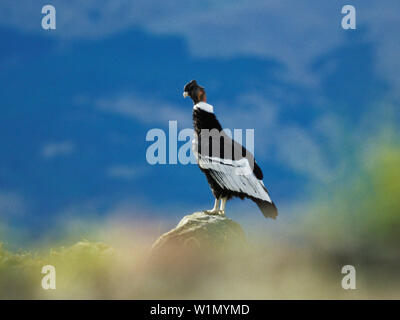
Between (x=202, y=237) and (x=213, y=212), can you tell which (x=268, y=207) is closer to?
(x=213, y=212)

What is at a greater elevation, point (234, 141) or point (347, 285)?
point (234, 141)

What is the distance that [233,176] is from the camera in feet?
28.4

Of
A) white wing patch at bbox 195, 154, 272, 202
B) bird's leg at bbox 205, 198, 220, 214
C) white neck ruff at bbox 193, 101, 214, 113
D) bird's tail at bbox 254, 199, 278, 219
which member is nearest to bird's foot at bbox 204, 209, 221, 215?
bird's leg at bbox 205, 198, 220, 214

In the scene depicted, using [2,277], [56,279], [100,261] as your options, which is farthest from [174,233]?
[2,277]

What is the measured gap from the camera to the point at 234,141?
29.2 feet

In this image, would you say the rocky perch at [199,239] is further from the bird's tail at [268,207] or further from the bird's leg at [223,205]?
the bird's tail at [268,207]

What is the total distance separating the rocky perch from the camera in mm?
8289

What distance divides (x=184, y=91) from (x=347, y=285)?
14.1 feet

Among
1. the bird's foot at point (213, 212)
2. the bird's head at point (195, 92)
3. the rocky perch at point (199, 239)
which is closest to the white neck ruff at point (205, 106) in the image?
the bird's head at point (195, 92)

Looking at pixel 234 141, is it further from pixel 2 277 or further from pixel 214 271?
pixel 2 277

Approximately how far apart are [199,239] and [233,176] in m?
1.24

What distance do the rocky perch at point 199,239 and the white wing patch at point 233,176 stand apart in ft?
1.95

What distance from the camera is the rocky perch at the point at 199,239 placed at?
27.2 ft

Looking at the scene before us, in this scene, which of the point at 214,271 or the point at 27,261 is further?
the point at 27,261
